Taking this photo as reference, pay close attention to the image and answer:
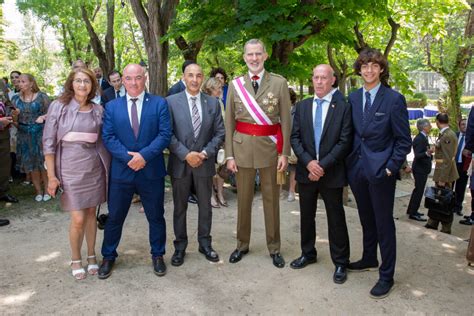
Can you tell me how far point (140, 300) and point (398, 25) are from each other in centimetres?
892

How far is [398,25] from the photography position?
9602 mm

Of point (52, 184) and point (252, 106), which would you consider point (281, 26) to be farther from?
point (52, 184)

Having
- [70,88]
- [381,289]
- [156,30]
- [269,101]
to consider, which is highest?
A: [156,30]

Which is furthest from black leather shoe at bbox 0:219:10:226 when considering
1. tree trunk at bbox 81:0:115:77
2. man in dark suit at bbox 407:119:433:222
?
tree trunk at bbox 81:0:115:77

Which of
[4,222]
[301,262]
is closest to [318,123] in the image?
[301,262]

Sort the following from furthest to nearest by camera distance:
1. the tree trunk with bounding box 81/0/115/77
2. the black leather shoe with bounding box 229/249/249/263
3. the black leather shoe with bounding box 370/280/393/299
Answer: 1. the tree trunk with bounding box 81/0/115/77
2. the black leather shoe with bounding box 229/249/249/263
3. the black leather shoe with bounding box 370/280/393/299

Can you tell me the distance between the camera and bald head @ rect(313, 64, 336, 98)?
355 cm

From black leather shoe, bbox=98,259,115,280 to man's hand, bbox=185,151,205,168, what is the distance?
1217 mm

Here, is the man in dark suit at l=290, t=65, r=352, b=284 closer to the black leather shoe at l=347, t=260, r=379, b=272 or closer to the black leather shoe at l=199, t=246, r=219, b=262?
the black leather shoe at l=347, t=260, r=379, b=272

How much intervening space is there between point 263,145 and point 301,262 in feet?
4.00

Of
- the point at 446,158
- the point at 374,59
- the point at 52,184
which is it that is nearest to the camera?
the point at 374,59

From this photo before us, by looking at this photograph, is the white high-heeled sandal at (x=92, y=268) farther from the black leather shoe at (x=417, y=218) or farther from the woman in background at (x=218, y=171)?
the black leather shoe at (x=417, y=218)

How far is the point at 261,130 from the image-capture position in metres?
3.87

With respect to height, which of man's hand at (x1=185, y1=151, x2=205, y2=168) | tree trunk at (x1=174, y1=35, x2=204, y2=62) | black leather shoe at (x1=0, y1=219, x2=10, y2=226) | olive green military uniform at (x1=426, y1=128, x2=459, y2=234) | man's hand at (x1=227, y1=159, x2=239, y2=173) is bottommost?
black leather shoe at (x1=0, y1=219, x2=10, y2=226)
